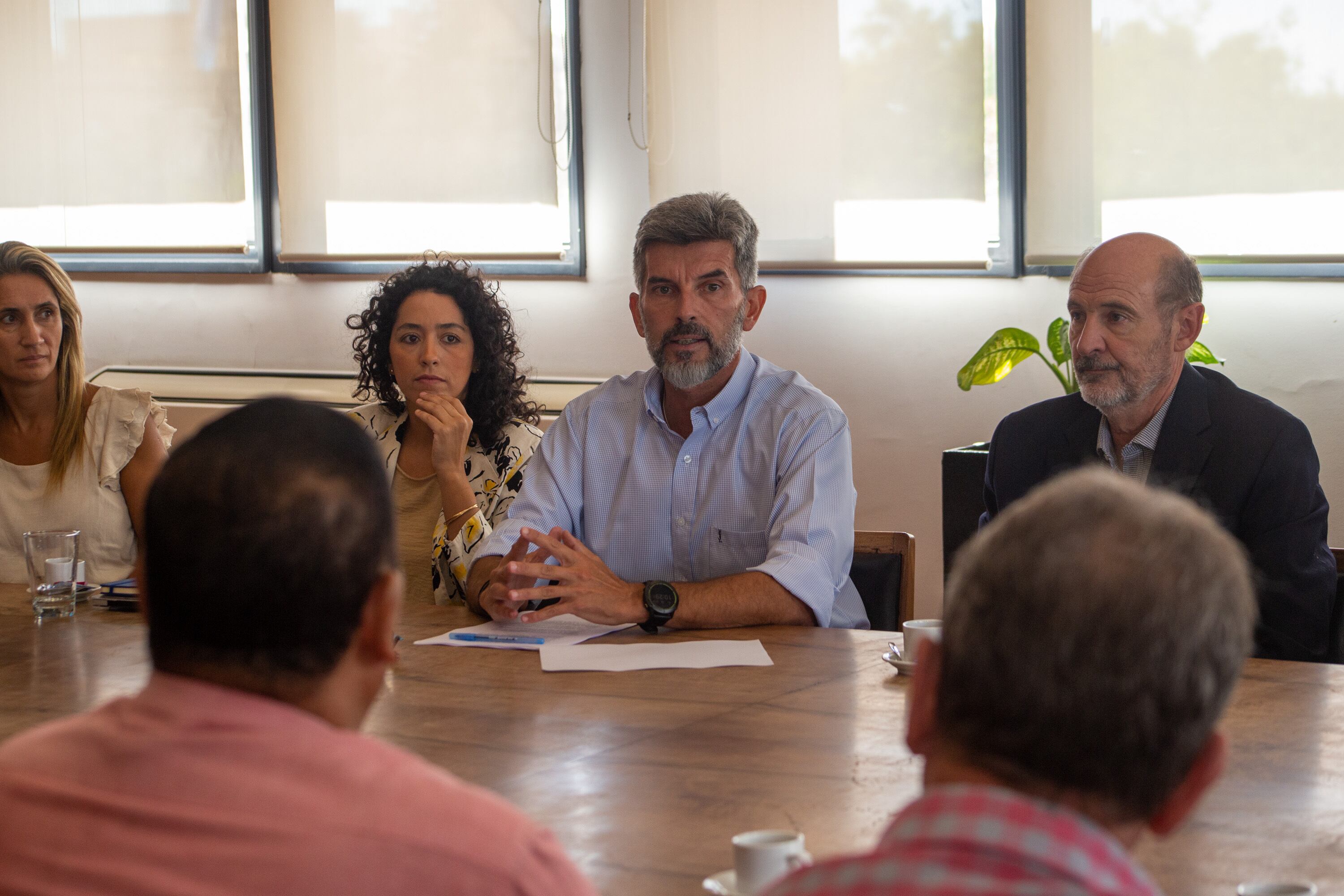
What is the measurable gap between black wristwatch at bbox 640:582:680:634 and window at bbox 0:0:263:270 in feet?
11.1

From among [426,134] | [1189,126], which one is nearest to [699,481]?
[1189,126]

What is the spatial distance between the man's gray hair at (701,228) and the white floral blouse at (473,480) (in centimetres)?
55

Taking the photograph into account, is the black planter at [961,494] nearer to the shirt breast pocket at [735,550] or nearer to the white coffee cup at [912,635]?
the shirt breast pocket at [735,550]

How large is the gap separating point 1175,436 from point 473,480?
1512 mm

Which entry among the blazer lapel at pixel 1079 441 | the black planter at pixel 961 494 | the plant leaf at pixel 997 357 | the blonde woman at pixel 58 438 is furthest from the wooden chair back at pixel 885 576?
the blonde woman at pixel 58 438

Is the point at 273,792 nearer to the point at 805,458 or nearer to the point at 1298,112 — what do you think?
the point at 805,458

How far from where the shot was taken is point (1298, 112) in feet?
11.6

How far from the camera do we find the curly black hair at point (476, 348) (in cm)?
314

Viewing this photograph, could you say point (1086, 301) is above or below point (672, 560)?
above

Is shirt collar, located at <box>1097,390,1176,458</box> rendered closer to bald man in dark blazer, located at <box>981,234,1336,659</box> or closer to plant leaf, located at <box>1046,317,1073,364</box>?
bald man in dark blazer, located at <box>981,234,1336,659</box>

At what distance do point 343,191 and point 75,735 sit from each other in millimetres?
4297

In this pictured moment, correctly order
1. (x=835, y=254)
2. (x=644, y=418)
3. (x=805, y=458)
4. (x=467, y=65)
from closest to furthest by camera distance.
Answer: (x=805, y=458)
(x=644, y=418)
(x=835, y=254)
(x=467, y=65)

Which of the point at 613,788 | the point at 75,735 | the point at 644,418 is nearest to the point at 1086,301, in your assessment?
the point at 644,418

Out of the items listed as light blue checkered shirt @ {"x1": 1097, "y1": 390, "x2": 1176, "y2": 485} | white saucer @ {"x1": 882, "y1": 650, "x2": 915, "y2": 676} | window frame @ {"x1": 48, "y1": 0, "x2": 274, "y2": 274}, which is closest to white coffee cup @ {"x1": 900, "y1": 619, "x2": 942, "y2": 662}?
white saucer @ {"x1": 882, "y1": 650, "x2": 915, "y2": 676}
